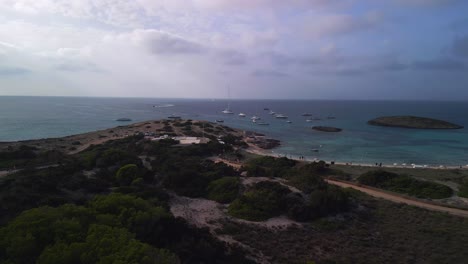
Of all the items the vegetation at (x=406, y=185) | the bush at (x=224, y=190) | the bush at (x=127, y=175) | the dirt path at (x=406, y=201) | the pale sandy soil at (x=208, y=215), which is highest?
the bush at (x=127, y=175)

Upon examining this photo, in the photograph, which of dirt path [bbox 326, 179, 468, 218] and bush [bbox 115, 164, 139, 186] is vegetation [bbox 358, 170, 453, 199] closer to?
dirt path [bbox 326, 179, 468, 218]

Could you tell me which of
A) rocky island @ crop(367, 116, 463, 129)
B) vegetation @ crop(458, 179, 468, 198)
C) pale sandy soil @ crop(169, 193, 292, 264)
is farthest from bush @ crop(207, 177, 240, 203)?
rocky island @ crop(367, 116, 463, 129)

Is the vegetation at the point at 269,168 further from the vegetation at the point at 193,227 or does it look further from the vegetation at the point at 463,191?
the vegetation at the point at 463,191

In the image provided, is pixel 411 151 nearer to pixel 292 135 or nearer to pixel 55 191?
pixel 292 135

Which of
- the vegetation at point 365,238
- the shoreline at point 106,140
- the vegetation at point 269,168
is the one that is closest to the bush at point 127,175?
the vegetation at point 365,238

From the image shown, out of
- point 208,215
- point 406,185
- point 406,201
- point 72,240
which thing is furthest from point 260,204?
point 406,185

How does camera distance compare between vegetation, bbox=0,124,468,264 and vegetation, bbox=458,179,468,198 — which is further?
vegetation, bbox=458,179,468,198

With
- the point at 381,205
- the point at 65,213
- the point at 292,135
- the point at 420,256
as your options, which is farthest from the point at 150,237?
the point at 292,135

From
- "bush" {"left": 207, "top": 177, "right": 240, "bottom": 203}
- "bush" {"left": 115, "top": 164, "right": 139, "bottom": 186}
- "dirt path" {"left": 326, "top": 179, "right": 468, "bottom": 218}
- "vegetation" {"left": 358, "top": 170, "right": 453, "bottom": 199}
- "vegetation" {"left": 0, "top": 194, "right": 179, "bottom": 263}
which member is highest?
"vegetation" {"left": 0, "top": 194, "right": 179, "bottom": 263}

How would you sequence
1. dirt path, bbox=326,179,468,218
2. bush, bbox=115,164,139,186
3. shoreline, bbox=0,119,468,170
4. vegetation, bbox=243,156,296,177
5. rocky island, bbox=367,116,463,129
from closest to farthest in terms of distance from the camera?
dirt path, bbox=326,179,468,218
bush, bbox=115,164,139,186
vegetation, bbox=243,156,296,177
shoreline, bbox=0,119,468,170
rocky island, bbox=367,116,463,129

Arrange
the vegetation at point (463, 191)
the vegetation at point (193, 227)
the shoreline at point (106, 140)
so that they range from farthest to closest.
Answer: the shoreline at point (106, 140) < the vegetation at point (463, 191) < the vegetation at point (193, 227)
